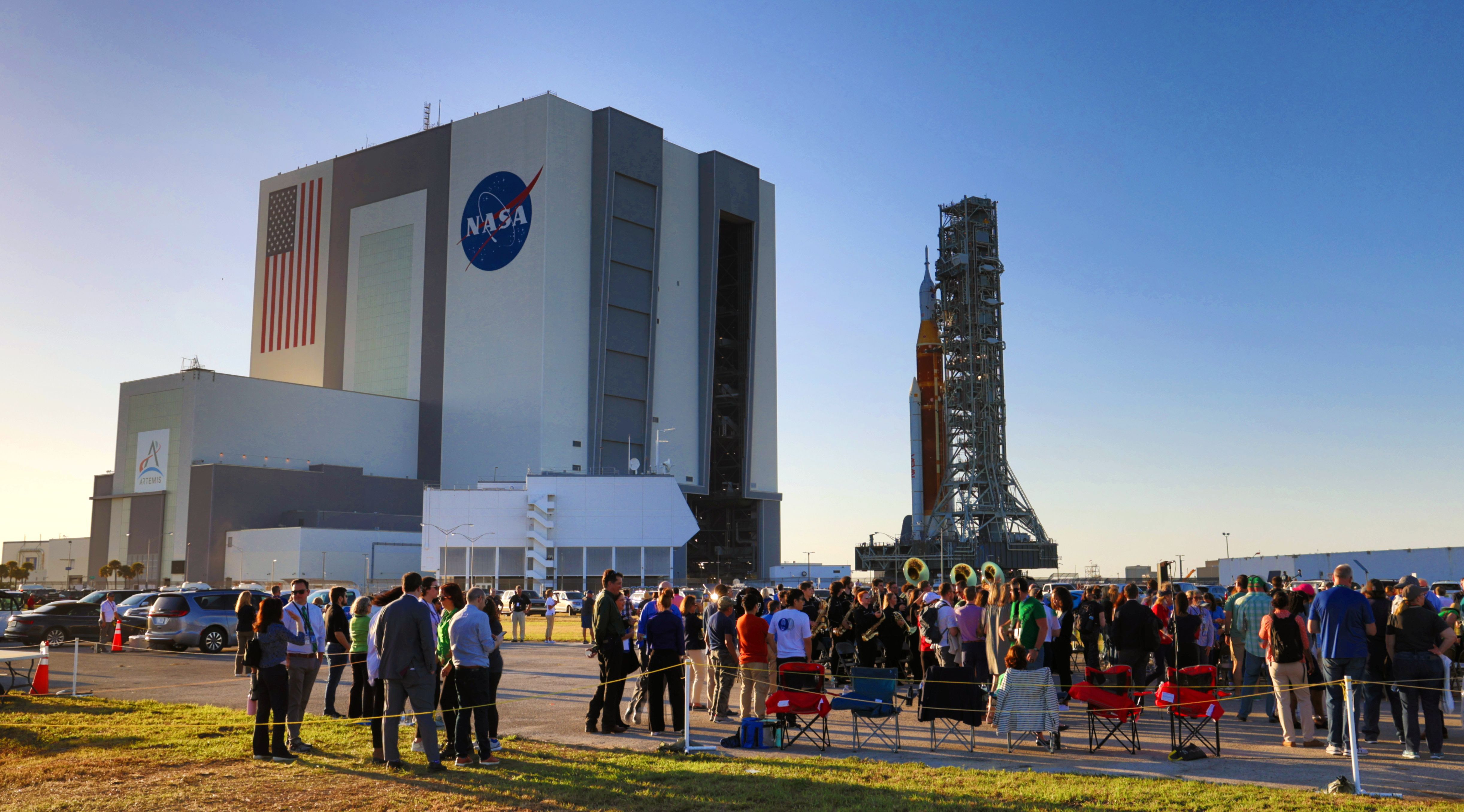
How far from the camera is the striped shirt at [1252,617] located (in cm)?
1381

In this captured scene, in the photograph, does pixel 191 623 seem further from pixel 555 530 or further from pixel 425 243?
pixel 425 243

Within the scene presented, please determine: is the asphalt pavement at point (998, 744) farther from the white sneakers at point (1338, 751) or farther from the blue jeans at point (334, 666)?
the blue jeans at point (334, 666)

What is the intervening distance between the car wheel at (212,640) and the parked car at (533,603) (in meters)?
16.5

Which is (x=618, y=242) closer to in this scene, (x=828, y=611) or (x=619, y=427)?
(x=619, y=427)

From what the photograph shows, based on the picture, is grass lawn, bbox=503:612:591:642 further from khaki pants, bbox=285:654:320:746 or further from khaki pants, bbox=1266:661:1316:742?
khaki pants, bbox=1266:661:1316:742

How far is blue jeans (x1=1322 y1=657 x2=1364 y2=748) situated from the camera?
1122 centimetres

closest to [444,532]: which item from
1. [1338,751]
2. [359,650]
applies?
[359,650]

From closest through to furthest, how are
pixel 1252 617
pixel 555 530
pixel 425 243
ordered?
pixel 1252 617 → pixel 555 530 → pixel 425 243

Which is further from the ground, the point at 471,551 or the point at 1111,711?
the point at 471,551

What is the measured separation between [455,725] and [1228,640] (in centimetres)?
1273

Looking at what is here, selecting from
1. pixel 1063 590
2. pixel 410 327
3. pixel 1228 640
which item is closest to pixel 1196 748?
pixel 1063 590

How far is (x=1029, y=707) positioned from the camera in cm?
1171

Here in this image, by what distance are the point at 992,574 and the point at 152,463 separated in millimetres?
71966

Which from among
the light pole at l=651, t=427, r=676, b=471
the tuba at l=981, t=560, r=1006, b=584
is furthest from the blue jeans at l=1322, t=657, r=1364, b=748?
the light pole at l=651, t=427, r=676, b=471
